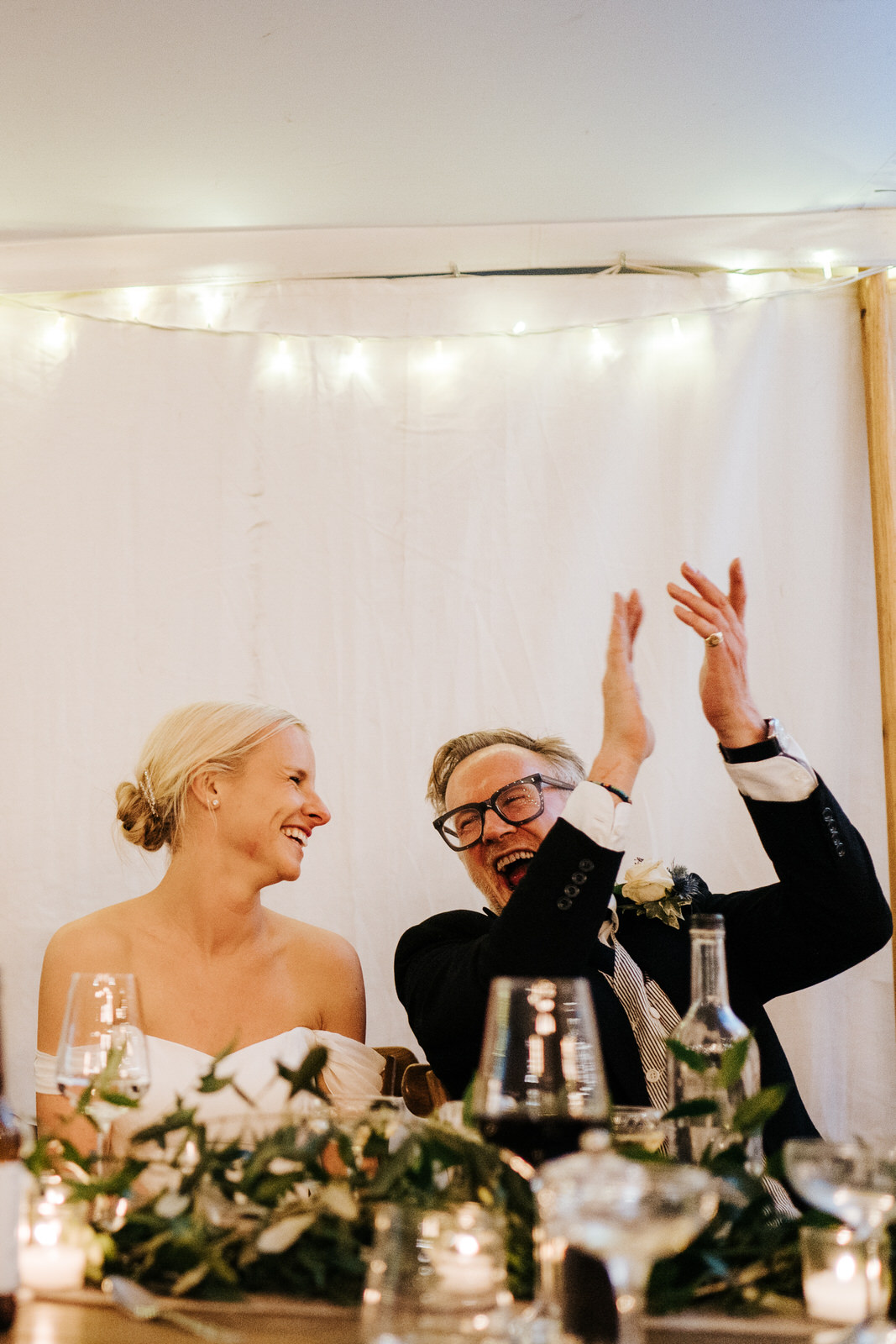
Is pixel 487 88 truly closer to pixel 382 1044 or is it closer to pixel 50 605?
pixel 50 605

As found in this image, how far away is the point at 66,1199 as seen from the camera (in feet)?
2.99

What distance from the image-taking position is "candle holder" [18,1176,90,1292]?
2.84 feet

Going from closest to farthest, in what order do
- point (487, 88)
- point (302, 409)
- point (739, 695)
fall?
point (739, 695), point (487, 88), point (302, 409)

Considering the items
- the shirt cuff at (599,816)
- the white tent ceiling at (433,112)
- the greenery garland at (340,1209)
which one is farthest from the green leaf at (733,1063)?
the white tent ceiling at (433,112)

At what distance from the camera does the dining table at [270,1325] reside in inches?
29.7

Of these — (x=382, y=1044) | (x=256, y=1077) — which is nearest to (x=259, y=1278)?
(x=256, y=1077)

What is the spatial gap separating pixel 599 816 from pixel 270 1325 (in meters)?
0.90

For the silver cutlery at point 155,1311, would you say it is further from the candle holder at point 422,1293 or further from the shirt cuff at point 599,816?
the shirt cuff at point 599,816

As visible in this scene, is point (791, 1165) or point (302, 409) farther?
point (302, 409)

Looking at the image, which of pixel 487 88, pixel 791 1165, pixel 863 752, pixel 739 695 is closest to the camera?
pixel 791 1165

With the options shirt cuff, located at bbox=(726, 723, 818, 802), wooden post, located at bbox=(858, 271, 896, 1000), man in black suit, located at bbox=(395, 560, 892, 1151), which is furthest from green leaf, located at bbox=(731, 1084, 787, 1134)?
wooden post, located at bbox=(858, 271, 896, 1000)

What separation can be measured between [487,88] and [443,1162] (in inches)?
74.6

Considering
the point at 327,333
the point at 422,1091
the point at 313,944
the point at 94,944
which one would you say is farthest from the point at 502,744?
the point at 327,333

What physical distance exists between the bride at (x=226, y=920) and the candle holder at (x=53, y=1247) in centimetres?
108
